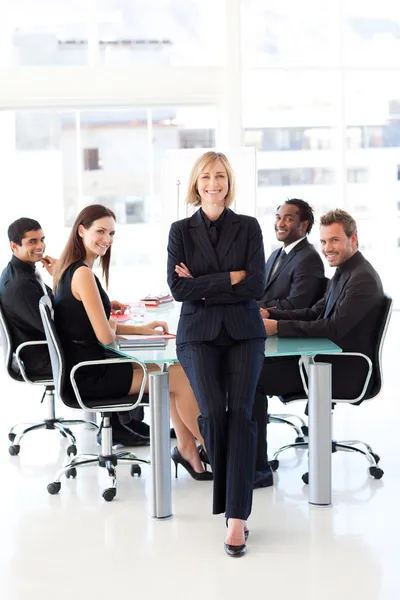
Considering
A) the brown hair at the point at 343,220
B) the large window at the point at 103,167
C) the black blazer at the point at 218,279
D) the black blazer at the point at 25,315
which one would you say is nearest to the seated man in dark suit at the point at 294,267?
Answer: the brown hair at the point at 343,220

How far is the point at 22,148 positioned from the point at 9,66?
0.84m

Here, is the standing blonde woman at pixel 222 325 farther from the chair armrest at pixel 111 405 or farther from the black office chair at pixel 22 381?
the black office chair at pixel 22 381

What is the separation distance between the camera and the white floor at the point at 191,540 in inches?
138

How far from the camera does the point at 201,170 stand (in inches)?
160

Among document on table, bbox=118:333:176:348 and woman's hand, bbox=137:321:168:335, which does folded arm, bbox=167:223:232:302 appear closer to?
document on table, bbox=118:333:176:348

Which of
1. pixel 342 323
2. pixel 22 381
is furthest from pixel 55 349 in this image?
pixel 342 323

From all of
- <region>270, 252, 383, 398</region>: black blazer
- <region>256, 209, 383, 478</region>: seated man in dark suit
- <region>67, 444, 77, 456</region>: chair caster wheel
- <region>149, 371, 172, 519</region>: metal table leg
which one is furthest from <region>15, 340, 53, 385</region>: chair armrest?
<region>270, 252, 383, 398</region>: black blazer

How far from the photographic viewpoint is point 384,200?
1045 cm

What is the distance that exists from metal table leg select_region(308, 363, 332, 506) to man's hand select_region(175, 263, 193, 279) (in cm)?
74

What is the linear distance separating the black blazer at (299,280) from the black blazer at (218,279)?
1183 millimetres

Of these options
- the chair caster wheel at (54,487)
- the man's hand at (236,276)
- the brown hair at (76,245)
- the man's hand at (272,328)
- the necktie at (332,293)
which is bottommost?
the chair caster wheel at (54,487)

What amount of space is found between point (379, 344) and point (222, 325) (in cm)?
104

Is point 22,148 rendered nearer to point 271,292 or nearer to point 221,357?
point 271,292

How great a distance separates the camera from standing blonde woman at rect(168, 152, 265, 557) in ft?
12.6
